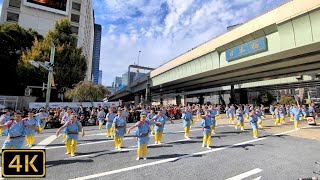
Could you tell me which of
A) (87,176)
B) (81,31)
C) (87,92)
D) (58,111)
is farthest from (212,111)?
(81,31)

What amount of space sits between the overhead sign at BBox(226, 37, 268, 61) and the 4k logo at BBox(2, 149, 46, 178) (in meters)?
16.9

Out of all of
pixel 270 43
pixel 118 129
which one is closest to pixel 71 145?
pixel 118 129

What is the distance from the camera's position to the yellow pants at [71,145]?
29.3ft

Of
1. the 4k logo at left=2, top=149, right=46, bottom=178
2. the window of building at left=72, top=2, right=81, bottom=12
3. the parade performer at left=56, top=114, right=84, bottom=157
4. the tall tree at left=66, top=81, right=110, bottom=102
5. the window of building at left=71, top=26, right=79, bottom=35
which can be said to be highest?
the window of building at left=72, top=2, right=81, bottom=12

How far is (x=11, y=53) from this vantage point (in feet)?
115

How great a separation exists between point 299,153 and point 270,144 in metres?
1.81

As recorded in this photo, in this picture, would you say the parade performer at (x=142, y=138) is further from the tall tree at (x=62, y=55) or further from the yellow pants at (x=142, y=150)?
the tall tree at (x=62, y=55)

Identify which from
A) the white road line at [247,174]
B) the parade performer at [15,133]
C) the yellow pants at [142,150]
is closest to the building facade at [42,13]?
the parade performer at [15,133]

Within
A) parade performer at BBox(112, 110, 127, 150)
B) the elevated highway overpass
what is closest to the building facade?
the elevated highway overpass

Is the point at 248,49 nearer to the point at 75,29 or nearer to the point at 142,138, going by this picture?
the point at 142,138

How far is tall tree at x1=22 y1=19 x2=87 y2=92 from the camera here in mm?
31812

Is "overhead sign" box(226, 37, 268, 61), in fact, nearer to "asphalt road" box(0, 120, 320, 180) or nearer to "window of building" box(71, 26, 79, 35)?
"asphalt road" box(0, 120, 320, 180)

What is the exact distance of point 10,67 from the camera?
3375cm

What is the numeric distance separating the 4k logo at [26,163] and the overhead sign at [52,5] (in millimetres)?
59639
